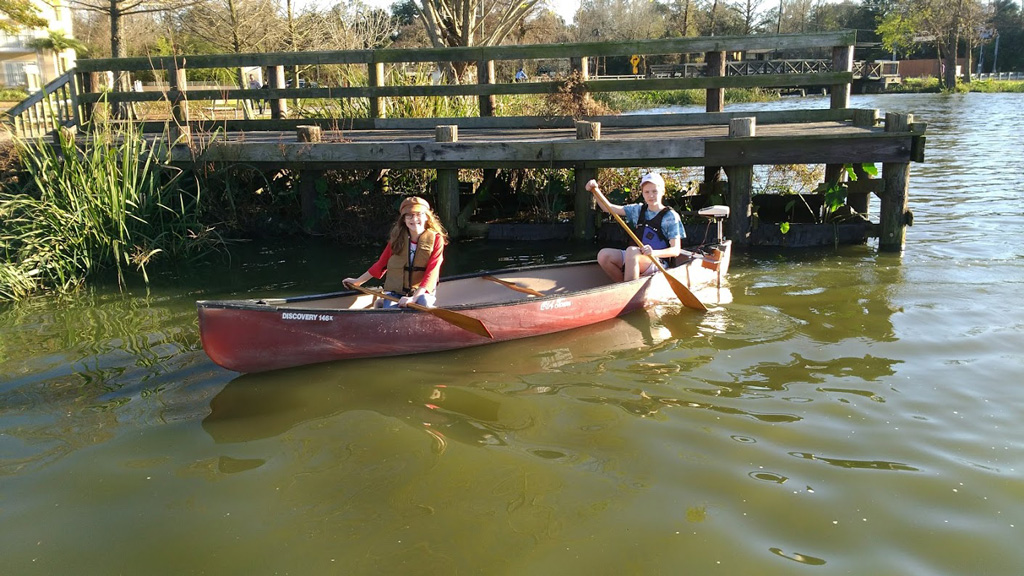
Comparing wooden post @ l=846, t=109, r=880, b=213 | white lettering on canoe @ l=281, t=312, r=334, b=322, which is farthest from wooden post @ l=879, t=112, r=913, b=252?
white lettering on canoe @ l=281, t=312, r=334, b=322

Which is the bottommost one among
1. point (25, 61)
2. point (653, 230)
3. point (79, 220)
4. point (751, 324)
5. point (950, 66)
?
point (751, 324)

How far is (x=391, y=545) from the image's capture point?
382cm

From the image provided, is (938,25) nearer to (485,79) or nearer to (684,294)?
(485,79)

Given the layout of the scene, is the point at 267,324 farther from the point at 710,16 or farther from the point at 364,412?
the point at 710,16

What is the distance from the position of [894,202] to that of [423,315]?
582 centimetres

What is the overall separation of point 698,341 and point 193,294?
4935mm

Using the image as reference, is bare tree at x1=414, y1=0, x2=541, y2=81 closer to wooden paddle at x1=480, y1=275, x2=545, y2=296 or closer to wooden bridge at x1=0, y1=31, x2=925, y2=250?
wooden bridge at x1=0, y1=31, x2=925, y2=250

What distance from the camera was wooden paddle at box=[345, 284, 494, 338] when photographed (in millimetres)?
6191

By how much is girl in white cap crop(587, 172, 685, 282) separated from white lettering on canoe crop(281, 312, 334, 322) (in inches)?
110

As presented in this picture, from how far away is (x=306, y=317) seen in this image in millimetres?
5852

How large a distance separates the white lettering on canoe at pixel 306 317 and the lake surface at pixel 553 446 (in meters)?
0.44

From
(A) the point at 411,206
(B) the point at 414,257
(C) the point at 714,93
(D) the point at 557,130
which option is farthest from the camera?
(C) the point at 714,93

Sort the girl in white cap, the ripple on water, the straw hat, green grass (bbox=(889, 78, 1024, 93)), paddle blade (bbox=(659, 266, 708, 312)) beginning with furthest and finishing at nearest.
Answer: green grass (bbox=(889, 78, 1024, 93))
the girl in white cap
paddle blade (bbox=(659, 266, 708, 312))
the ripple on water
the straw hat

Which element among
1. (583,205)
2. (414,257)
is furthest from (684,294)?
(583,205)
